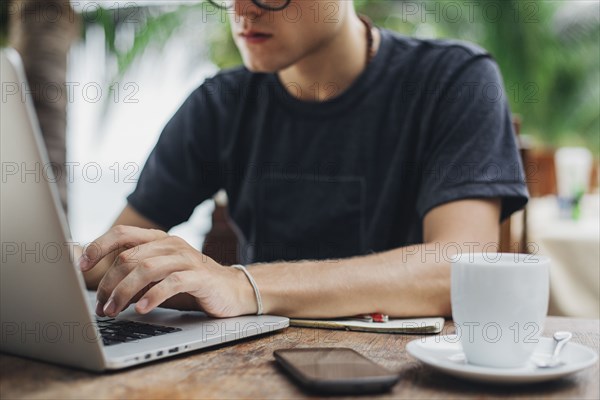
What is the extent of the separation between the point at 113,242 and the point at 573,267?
4.76ft

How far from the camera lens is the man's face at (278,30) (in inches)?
48.3

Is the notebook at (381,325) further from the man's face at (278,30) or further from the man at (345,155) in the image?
the man's face at (278,30)

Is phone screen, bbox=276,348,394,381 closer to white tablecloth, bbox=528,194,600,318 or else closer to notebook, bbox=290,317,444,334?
notebook, bbox=290,317,444,334

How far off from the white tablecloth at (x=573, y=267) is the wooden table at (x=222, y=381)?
131 centimetres

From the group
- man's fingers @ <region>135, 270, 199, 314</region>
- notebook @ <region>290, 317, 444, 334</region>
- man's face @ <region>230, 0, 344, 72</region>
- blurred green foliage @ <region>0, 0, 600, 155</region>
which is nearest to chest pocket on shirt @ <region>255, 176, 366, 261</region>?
man's face @ <region>230, 0, 344, 72</region>

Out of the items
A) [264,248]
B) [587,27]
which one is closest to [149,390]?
[264,248]

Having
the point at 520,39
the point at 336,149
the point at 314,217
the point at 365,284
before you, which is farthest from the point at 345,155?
the point at 520,39

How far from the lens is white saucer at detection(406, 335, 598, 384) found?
1.79 feet

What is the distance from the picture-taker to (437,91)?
Answer: 1.30m

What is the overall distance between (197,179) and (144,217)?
0.48 feet

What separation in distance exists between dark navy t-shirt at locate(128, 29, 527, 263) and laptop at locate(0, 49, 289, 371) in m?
0.61

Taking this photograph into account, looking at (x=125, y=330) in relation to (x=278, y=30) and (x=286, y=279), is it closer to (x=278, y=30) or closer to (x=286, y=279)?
(x=286, y=279)

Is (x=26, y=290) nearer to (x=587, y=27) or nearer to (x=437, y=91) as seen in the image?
(x=437, y=91)

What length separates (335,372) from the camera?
0.56 m
